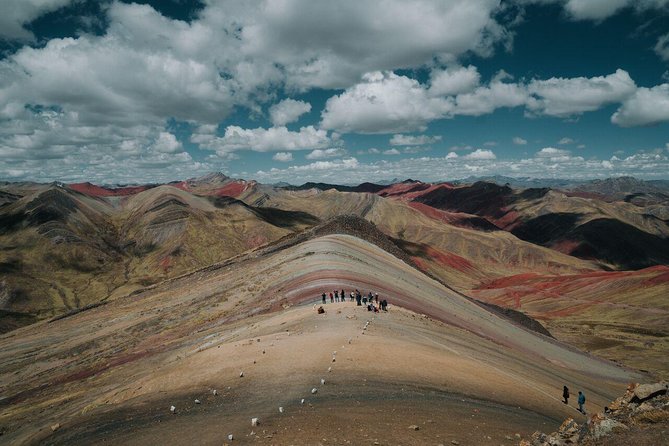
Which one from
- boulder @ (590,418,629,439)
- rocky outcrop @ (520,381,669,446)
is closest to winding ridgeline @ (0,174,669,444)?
rocky outcrop @ (520,381,669,446)

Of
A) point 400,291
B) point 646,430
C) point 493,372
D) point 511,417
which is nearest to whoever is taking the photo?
point 646,430

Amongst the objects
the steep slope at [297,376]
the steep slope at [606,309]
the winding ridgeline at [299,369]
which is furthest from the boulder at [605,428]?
the steep slope at [606,309]

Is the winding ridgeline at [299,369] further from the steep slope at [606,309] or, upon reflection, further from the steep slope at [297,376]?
the steep slope at [606,309]

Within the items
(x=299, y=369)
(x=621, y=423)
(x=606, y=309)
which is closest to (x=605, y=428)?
(x=621, y=423)

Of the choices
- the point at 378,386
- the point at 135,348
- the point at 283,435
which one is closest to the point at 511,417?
the point at 378,386

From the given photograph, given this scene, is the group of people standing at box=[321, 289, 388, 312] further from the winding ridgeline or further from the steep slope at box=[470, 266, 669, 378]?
the steep slope at box=[470, 266, 669, 378]

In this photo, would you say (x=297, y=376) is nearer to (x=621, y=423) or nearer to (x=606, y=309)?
(x=621, y=423)

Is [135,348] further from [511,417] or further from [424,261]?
[424,261]
